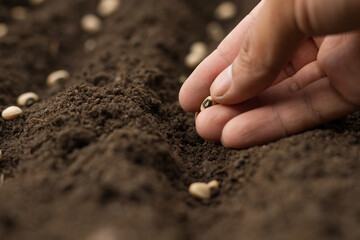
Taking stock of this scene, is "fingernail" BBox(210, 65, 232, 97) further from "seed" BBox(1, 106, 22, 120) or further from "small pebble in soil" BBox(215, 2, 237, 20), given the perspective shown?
"small pebble in soil" BBox(215, 2, 237, 20)

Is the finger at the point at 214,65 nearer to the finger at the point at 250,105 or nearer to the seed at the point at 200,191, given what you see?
the finger at the point at 250,105

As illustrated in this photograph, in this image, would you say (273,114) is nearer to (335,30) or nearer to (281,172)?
(281,172)

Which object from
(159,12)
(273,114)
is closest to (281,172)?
(273,114)

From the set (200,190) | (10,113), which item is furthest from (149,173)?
(10,113)

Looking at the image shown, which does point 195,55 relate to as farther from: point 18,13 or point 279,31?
point 18,13

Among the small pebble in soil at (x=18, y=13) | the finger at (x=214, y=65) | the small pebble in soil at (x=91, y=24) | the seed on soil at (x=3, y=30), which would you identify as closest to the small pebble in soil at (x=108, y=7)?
the small pebble in soil at (x=91, y=24)
